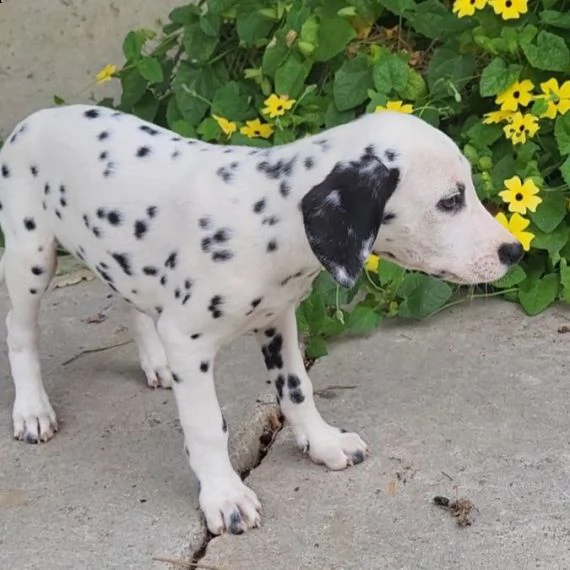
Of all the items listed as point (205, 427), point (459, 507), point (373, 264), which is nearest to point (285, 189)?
point (205, 427)

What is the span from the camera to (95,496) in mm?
3750

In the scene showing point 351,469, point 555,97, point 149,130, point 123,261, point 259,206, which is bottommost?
point 351,469

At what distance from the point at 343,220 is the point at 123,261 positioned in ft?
Answer: 3.07

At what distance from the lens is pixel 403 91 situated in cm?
521

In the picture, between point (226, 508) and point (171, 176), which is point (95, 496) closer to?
point (226, 508)

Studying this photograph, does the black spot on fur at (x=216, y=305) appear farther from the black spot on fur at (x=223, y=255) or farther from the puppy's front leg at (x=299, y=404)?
the puppy's front leg at (x=299, y=404)

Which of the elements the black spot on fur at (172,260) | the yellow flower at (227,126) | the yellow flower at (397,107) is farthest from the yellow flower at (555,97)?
the black spot on fur at (172,260)

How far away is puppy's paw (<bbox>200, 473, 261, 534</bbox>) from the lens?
137 inches

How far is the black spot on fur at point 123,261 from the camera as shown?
3.69 meters

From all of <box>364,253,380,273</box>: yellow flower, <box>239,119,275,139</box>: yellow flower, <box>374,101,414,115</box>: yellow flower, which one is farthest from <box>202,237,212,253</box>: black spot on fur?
<box>239,119,275,139</box>: yellow flower

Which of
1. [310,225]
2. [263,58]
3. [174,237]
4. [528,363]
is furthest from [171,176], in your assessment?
[263,58]

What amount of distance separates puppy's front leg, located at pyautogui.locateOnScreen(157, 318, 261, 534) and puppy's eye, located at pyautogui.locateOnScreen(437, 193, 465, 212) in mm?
812

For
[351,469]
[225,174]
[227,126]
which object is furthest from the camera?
[227,126]

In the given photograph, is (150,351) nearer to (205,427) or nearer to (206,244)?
(205,427)
